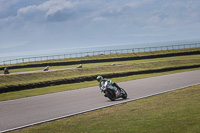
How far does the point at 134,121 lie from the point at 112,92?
575cm

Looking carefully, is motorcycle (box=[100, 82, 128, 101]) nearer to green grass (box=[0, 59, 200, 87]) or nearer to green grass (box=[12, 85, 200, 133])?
green grass (box=[12, 85, 200, 133])

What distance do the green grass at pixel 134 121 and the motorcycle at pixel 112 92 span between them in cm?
277

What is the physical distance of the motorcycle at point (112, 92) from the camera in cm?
1474

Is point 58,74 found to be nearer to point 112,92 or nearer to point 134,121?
point 112,92

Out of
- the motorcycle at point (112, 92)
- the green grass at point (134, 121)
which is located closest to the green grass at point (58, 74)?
the motorcycle at point (112, 92)

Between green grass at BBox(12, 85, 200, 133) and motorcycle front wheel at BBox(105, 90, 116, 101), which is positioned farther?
motorcycle front wheel at BBox(105, 90, 116, 101)

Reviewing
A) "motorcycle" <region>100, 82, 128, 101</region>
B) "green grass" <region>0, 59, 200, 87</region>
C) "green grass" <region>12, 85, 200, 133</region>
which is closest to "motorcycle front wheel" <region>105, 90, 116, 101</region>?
"motorcycle" <region>100, 82, 128, 101</region>

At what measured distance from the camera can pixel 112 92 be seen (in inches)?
592

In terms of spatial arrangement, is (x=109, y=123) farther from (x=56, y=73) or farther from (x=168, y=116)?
(x=56, y=73)

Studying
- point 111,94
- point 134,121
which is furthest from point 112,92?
point 134,121

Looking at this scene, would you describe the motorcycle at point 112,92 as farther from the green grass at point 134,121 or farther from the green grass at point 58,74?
the green grass at point 58,74

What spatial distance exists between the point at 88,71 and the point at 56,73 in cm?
453

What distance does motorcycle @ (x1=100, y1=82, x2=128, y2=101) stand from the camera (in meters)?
14.7

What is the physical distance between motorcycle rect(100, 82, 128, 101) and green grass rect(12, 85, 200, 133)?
9.09ft
